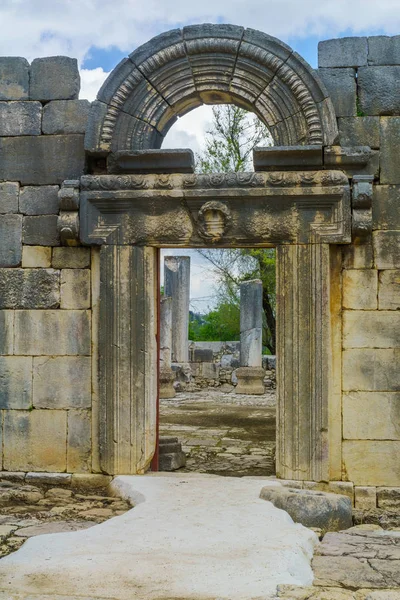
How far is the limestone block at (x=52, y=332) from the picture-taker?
21.2 ft

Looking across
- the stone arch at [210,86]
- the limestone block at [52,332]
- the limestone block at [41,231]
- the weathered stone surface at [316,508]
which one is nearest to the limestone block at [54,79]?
the stone arch at [210,86]

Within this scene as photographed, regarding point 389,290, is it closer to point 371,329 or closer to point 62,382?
point 371,329

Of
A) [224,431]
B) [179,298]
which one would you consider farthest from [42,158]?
[179,298]

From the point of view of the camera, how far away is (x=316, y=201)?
6105mm

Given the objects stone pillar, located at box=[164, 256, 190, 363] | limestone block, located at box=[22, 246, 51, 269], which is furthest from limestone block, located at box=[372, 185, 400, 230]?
stone pillar, located at box=[164, 256, 190, 363]

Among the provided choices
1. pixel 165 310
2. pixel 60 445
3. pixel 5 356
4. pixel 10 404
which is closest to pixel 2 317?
pixel 5 356

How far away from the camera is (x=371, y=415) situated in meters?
6.11

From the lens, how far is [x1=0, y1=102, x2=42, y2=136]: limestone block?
21.6 ft

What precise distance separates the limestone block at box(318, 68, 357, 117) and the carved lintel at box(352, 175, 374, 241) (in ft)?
2.39

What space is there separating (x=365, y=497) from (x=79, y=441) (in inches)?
105

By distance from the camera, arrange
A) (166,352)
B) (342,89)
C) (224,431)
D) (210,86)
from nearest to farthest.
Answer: (342,89)
(210,86)
(224,431)
(166,352)

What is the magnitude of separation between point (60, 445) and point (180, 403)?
8663 millimetres

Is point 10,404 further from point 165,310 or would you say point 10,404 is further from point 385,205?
point 165,310

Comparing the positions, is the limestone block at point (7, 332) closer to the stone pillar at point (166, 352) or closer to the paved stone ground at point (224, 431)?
the paved stone ground at point (224, 431)
